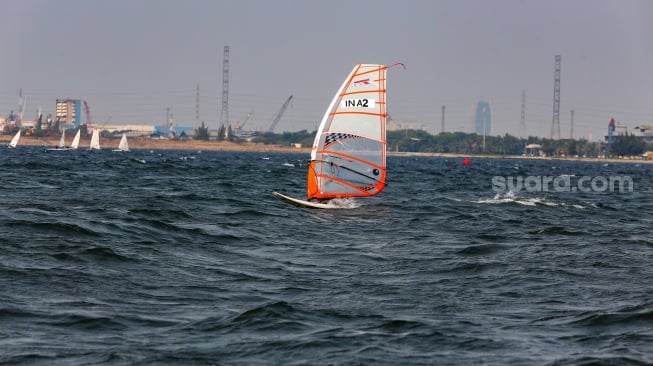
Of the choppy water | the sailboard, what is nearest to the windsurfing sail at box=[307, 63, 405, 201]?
the sailboard

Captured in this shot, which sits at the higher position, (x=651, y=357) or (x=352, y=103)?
(x=352, y=103)

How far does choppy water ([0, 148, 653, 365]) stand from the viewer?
10.8 meters

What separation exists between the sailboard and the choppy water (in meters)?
3.50

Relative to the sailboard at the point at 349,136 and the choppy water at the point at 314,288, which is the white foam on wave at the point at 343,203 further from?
the choppy water at the point at 314,288

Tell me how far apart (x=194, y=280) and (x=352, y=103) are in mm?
16860

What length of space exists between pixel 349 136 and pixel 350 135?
50 mm

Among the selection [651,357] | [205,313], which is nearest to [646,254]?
[651,357]

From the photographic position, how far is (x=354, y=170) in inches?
1280

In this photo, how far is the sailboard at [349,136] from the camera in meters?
31.3

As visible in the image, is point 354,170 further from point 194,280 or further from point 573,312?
point 573,312

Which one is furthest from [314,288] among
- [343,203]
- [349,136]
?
[343,203]

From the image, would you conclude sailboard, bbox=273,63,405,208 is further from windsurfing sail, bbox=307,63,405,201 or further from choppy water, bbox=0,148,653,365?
choppy water, bbox=0,148,653,365

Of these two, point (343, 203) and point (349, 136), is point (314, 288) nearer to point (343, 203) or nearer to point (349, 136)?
point (349, 136)

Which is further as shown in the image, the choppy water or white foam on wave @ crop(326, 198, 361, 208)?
white foam on wave @ crop(326, 198, 361, 208)
